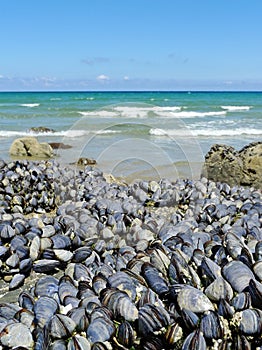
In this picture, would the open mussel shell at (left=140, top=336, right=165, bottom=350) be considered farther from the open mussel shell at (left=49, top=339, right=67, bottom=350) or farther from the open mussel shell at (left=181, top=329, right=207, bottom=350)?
the open mussel shell at (left=49, top=339, right=67, bottom=350)

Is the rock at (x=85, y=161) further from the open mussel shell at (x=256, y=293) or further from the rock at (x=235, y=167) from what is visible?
the open mussel shell at (x=256, y=293)

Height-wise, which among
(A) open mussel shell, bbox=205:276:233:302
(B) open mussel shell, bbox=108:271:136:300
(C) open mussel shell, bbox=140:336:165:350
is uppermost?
(A) open mussel shell, bbox=205:276:233:302

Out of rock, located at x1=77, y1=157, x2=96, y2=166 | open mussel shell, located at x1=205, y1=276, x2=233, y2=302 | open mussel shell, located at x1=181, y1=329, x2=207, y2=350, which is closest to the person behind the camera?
open mussel shell, located at x1=181, y1=329, x2=207, y2=350

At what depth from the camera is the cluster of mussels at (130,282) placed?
1.78 m

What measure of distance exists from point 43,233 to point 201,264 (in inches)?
59.8

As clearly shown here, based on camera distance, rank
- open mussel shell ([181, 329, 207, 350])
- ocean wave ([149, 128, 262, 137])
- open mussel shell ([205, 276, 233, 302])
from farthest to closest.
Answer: ocean wave ([149, 128, 262, 137])
open mussel shell ([205, 276, 233, 302])
open mussel shell ([181, 329, 207, 350])

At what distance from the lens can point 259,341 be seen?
1.76 meters

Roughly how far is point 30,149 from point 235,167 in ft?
24.2

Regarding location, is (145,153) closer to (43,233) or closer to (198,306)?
(43,233)

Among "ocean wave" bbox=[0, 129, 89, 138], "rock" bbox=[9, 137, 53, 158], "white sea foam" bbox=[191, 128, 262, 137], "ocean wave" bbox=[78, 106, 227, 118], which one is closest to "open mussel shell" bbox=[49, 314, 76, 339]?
"ocean wave" bbox=[78, 106, 227, 118]

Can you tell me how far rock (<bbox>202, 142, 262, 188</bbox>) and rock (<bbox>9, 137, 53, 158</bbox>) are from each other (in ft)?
22.3

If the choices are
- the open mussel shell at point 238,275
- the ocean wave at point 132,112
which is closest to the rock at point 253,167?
the ocean wave at point 132,112

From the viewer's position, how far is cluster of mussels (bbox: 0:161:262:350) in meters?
1.78

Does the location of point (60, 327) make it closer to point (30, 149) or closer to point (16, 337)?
point (16, 337)
